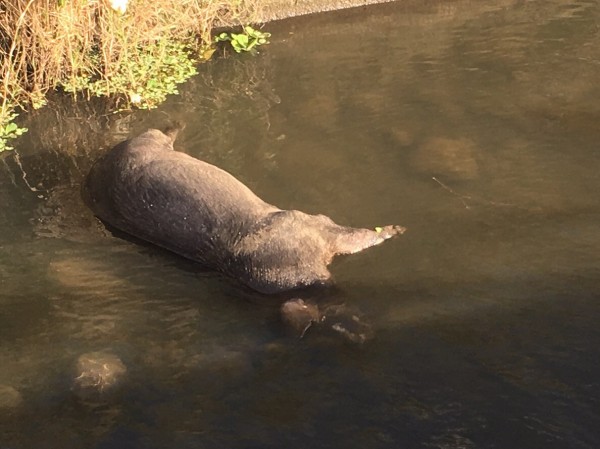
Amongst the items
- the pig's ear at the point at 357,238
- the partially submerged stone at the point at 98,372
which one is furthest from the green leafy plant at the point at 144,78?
the partially submerged stone at the point at 98,372

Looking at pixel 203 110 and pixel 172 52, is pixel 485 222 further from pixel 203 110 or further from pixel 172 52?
pixel 172 52

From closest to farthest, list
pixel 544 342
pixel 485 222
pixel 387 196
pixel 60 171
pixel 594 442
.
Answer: pixel 594 442
pixel 544 342
pixel 485 222
pixel 387 196
pixel 60 171

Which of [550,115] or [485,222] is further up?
[550,115]

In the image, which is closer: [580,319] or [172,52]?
[580,319]

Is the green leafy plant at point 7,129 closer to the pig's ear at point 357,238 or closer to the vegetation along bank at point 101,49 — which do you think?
the vegetation along bank at point 101,49

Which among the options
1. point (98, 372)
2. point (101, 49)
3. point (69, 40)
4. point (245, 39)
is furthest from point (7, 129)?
point (98, 372)

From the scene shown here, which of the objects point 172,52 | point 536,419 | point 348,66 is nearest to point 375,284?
point 536,419

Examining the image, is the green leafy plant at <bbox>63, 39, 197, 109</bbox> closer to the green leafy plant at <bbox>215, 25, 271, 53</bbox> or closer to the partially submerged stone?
the green leafy plant at <bbox>215, 25, 271, 53</bbox>

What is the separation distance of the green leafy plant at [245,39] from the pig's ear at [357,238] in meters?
3.34

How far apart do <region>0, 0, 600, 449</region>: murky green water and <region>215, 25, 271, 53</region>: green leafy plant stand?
0.51 m

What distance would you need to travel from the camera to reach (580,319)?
3912 millimetres

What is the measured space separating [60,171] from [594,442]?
4.03 m

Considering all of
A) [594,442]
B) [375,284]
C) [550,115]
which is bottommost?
[594,442]

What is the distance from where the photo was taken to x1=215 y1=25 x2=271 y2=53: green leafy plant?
7320 mm
